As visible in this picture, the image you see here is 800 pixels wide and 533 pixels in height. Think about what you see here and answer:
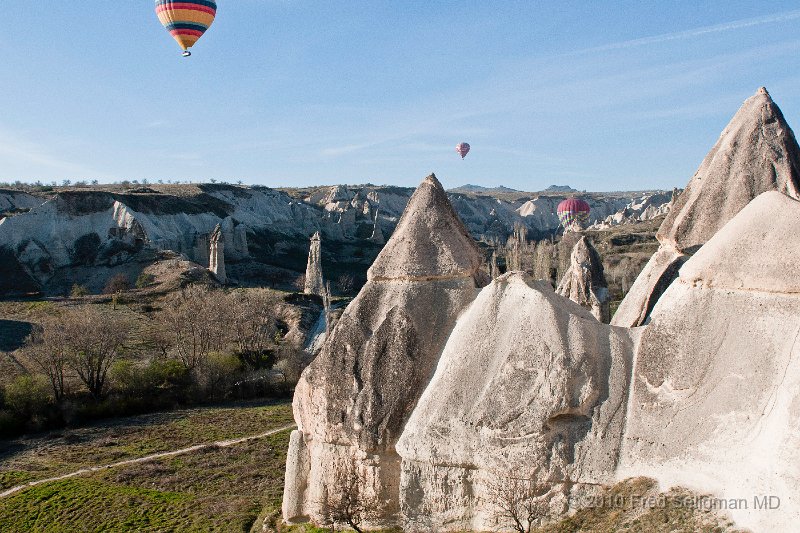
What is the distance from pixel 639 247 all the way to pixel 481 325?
193 ft

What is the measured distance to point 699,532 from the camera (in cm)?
732

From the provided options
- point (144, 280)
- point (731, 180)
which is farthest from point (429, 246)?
point (144, 280)

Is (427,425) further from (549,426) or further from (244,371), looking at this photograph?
(244,371)

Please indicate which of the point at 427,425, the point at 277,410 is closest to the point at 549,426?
the point at 427,425

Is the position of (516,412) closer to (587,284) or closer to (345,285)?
(587,284)

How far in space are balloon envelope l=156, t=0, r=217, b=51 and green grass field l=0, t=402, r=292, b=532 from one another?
18278mm

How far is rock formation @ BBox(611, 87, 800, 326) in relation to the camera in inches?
433

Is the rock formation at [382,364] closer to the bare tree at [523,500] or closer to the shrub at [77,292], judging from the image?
the bare tree at [523,500]

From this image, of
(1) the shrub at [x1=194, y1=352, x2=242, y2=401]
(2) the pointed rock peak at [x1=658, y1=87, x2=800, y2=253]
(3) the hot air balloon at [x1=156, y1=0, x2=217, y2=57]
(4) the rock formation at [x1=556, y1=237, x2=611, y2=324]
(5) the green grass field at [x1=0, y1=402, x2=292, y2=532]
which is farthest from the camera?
(3) the hot air balloon at [x1=156, y1=0, x2=217, y2=57]

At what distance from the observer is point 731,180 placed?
1128 centimetres

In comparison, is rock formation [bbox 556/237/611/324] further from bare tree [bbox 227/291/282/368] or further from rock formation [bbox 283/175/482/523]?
bare tree [bbox 227/291/282/368]

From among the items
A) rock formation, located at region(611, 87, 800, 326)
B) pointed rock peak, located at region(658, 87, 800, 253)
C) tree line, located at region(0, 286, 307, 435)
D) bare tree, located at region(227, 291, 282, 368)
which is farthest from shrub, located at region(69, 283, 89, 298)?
pointed rock peak, located at region(658, 87, 800, 253)

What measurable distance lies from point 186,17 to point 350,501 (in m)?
26.9

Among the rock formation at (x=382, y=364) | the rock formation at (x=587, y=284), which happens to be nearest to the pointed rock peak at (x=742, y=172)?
the rock formation at (x=382, y=364)
